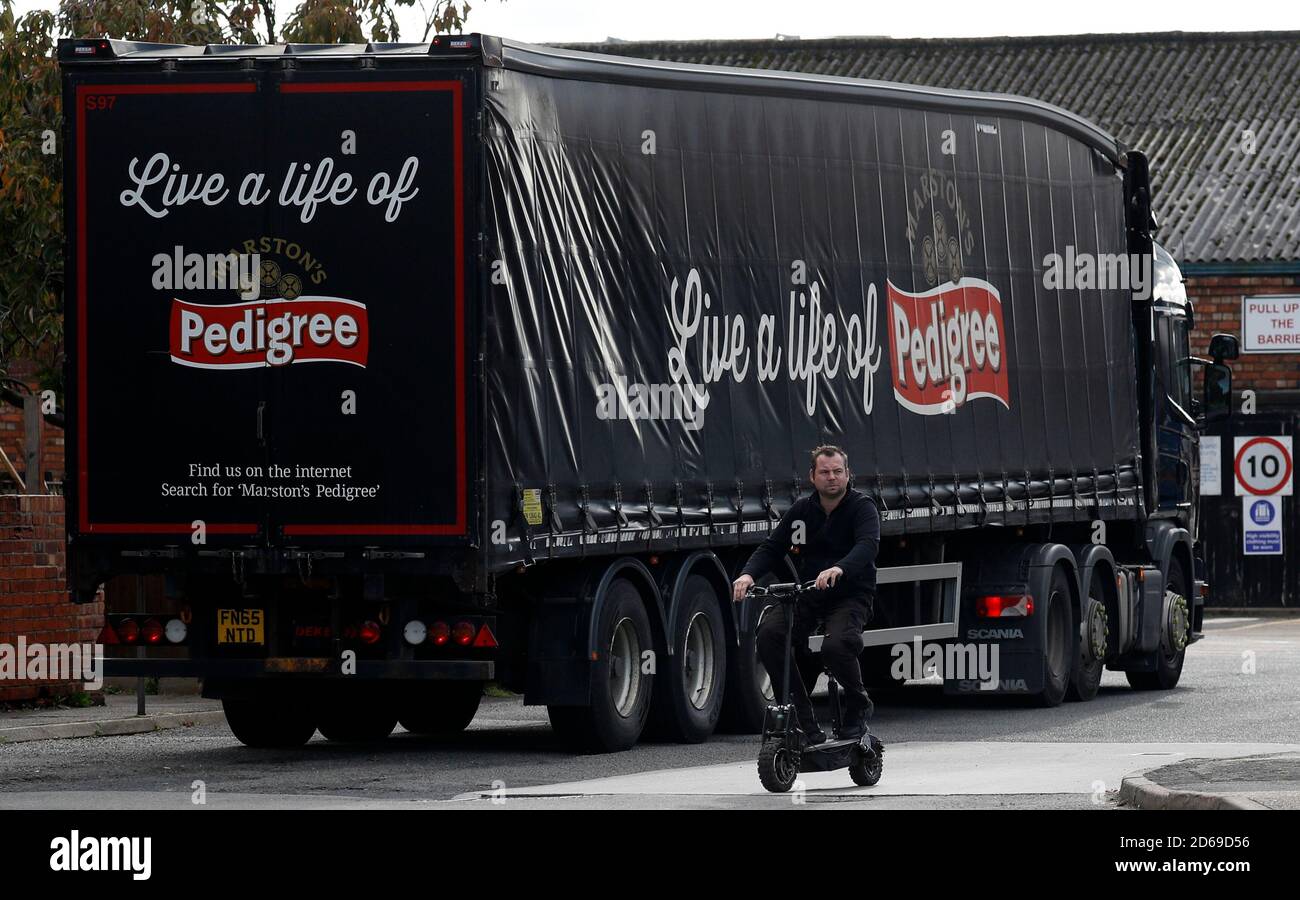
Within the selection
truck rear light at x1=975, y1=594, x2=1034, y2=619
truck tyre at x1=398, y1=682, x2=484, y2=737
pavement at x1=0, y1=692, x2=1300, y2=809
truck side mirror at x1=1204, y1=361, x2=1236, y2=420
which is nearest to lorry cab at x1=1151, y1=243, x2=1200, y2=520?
truck side mirror at x1=1204, y1=361, x2=1236, y2=420

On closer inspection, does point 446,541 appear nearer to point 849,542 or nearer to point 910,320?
point 849,542

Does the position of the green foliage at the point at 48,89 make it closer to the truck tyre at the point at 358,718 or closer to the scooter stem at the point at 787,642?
the truck tyre at the point at 358,718

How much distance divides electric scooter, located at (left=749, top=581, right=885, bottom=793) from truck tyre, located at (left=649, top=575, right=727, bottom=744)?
9.32 feet

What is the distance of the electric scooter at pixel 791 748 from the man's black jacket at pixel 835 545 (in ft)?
0.65

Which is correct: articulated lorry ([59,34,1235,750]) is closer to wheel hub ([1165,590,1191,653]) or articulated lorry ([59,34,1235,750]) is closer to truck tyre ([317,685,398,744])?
truck tyre ([317,685,398,744])

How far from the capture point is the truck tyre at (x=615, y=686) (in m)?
15.5

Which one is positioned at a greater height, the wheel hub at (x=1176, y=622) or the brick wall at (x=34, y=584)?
the brick wall at (x=34, y=584)

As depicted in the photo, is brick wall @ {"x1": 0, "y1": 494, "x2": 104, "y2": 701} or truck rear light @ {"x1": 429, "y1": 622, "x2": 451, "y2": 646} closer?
truck rear light @ {"x1": 429, "y1": 622, "x2": 451, "y2": 646}

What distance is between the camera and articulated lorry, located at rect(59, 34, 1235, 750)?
14.8 meters

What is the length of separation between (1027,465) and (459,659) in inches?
279

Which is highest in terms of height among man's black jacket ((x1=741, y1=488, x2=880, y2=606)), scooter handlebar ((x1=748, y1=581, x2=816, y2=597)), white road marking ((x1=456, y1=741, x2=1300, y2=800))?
man's black jacket ((x1=741, y1=488, x2=880, y2=606))

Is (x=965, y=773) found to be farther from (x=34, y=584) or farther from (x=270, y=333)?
(x=34, y=584)

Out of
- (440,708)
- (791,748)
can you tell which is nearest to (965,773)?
(791,748)

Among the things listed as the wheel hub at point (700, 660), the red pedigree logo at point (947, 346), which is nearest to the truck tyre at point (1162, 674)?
the red pedigree logo at point (947, 346)
